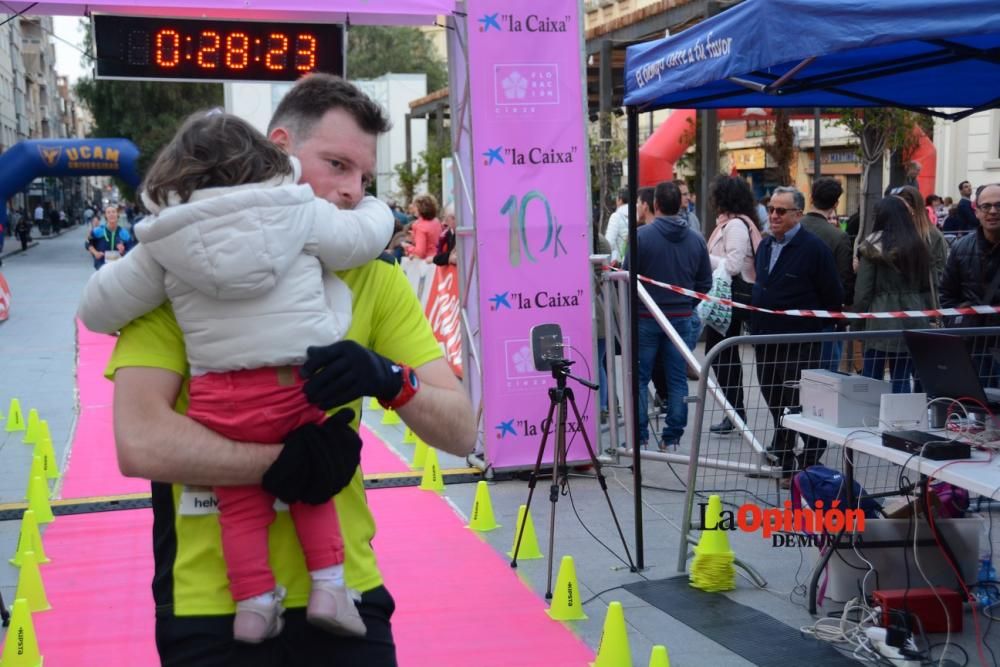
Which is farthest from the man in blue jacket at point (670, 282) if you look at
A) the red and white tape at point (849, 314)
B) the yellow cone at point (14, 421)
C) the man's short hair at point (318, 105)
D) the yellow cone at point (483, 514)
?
the man's short hair at point (318, 105)

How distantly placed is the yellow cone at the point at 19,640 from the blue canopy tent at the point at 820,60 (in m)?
3.05

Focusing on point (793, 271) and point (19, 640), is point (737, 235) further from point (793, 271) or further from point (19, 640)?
point (19, 640)

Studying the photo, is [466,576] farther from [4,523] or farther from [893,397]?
[4,523]

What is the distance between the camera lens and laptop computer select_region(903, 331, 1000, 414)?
4938 mm

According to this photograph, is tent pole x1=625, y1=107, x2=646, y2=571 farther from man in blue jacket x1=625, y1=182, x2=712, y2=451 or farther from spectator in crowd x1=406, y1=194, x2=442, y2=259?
spectator in crowd x1=406, y1=194, x2=442, y2=259

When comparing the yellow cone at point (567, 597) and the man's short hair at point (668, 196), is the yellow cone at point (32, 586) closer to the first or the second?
the yellow cone at point (567, 597)

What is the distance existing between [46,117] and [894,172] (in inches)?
4315

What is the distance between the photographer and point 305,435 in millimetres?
2152

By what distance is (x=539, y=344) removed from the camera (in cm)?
758

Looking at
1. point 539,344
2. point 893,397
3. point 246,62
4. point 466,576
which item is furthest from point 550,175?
point 893,397

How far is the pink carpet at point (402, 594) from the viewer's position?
17.1 ft

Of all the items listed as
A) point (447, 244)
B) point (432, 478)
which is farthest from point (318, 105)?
point (447, 244)

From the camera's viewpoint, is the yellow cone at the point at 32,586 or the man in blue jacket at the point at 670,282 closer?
the yellow cone at the point at 32,586

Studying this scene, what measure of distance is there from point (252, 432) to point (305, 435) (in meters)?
0.11
